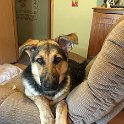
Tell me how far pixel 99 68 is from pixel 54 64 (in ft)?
1.31

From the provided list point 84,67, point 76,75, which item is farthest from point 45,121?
point 84,67

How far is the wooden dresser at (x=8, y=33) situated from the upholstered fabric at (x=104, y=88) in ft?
6.91

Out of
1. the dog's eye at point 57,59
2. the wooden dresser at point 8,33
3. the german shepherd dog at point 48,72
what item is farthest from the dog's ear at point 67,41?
Answer: the wooden dresser at point 8,33

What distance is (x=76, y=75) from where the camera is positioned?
4.71 feet

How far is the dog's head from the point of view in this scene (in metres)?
1.11

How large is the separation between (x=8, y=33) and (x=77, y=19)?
3.89ft

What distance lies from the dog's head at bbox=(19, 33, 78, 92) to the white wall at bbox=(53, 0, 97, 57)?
80.3 inches

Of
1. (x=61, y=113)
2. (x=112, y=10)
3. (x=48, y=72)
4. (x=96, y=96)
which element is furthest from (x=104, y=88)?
(x=112, y=10)

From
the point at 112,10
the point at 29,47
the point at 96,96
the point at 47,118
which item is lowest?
the point at 47,118

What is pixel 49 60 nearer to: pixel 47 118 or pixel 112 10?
pixel 47 118

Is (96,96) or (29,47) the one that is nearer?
(96,96)

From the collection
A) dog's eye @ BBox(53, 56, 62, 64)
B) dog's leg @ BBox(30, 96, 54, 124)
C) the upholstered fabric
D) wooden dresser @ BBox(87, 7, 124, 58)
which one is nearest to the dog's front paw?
dog's leg @ BBox(30, 96, 54, 124)

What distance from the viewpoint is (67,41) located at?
3.86 ft

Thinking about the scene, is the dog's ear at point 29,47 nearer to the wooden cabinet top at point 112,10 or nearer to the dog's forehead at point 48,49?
the dog's forehead at point 48,49
